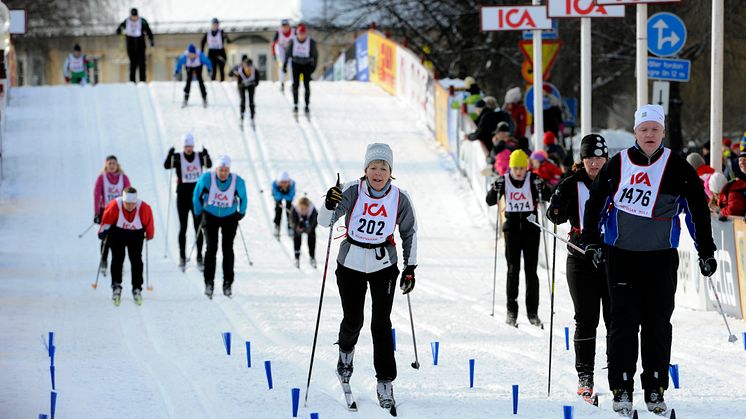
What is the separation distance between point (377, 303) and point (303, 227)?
889 cm

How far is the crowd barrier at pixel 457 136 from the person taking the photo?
12.1m

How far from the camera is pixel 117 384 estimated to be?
9.37 m

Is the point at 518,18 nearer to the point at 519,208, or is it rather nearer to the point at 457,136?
the point at 519,208

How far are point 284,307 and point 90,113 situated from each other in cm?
1582

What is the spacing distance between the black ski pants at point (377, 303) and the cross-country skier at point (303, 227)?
8.63m

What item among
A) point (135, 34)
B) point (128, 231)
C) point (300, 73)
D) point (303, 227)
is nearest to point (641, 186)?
point (128, 231)

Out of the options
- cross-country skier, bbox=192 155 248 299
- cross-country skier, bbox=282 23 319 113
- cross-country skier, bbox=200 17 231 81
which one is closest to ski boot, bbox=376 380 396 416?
cross-country skier, bbox=192 155 248 299

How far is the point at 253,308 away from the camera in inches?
527

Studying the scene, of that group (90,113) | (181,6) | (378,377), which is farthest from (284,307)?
(181,6)

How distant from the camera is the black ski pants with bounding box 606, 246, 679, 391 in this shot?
7715 millimetres

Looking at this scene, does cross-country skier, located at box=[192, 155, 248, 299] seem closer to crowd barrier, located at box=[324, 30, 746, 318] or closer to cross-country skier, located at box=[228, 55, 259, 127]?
crowd barrier, located at box=[324, 30, 746, 318]

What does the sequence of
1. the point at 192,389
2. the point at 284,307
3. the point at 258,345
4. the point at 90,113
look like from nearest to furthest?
the point at 192,389
the point at 258,345
the point at 284,307
the point at 90,113

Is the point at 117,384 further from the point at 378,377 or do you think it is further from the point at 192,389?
the point at 378,377

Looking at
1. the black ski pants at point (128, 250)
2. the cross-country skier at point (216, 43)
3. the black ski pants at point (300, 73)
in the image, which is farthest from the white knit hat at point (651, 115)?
the cross-country skier at point (216, 43)
